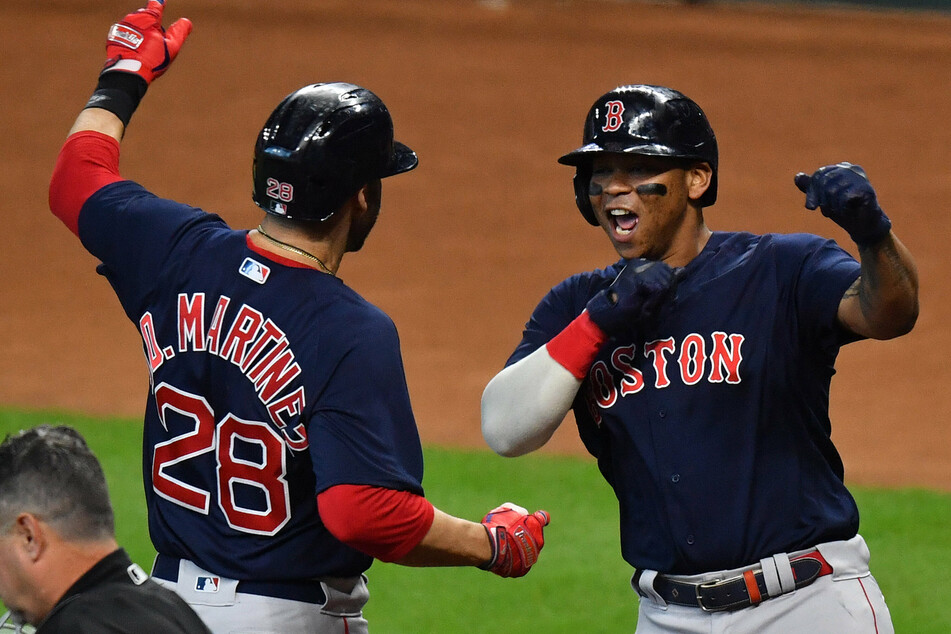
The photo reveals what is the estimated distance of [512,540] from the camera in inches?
132

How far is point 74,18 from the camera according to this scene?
1527 centimetres

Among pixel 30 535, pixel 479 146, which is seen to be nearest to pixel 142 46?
pixel 30 535

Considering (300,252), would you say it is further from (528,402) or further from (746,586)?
(746,586)

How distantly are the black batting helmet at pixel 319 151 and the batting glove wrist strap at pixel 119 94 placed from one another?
0.64m

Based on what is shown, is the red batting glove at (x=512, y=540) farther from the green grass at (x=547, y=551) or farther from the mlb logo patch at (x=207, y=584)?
the green grass at (x=547, y=551)

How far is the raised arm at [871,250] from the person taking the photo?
3.05m

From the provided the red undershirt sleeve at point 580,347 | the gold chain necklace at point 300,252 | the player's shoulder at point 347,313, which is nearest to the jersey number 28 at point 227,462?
the player's shoulder at point 347,313

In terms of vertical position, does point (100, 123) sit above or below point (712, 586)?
above

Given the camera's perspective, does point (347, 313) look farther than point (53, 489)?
Yes

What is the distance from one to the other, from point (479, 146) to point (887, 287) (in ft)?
34.2

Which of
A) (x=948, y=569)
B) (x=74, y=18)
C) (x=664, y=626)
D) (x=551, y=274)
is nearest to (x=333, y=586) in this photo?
(x=664, y=626)

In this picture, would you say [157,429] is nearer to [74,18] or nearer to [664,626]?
[664,626]

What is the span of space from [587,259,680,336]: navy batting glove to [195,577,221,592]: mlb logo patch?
1.18m

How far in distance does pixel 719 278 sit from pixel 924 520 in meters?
4.76
